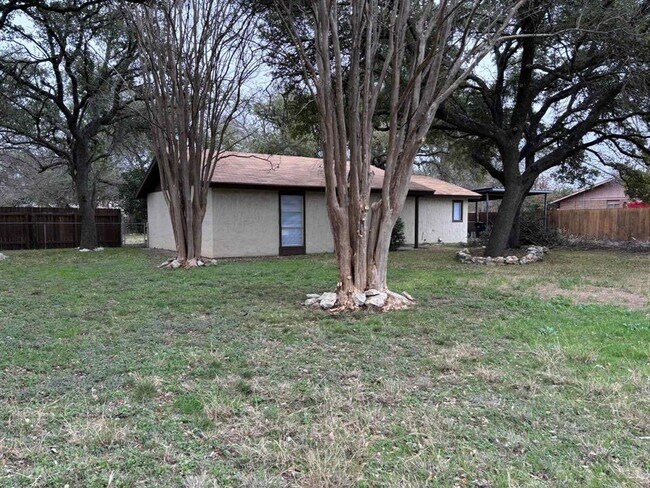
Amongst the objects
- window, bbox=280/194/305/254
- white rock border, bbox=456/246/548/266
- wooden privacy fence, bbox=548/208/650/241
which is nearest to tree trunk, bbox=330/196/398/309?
white rock border, bbox=456/246/548/266

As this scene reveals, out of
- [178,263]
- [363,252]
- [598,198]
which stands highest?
[598,198]

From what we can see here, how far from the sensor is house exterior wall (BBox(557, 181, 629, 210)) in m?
32.2

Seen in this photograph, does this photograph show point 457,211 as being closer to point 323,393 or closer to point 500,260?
point 500,260

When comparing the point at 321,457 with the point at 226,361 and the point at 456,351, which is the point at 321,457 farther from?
the point at 456,351

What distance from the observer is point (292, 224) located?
578 inches

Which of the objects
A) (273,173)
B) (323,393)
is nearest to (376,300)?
(323,393)

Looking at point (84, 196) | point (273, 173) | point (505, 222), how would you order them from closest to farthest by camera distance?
point (505, 222) → point (273, 173) → point (84, 196)

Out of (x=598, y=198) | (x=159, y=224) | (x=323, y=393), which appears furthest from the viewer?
(x=598, y=198)

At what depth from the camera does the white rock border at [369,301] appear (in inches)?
237

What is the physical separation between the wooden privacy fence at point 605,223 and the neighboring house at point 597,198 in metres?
13.9

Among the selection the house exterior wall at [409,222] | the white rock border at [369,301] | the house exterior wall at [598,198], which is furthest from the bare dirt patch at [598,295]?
the house exterior wall at [598,198]

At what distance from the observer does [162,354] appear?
13.4 ft

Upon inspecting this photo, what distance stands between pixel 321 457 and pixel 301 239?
12.6 metres

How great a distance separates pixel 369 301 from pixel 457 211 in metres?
15.1
